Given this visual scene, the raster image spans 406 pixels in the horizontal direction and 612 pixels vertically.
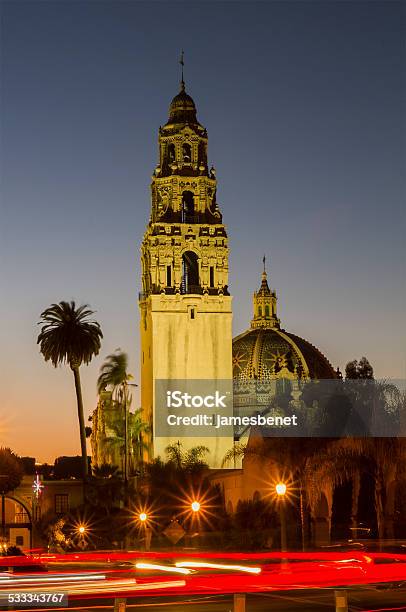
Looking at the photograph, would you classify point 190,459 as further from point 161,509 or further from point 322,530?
point 322,530

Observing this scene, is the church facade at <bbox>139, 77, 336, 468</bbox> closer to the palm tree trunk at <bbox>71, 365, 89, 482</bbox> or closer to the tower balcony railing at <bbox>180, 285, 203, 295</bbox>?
the tower balcony railing at <bbox>180, 285, 203, 295</bbox>

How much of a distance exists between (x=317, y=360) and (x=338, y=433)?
4045 inches

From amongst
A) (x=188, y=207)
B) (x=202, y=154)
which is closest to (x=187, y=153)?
(x=202, y=154)

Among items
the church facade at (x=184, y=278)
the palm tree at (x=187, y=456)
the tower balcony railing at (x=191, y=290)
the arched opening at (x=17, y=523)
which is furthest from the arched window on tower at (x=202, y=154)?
the arched opening at (x=17, y=523)

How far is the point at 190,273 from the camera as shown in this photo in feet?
340

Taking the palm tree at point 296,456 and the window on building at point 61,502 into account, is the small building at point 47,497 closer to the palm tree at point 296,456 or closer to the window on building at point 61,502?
the window on building at point 61,502

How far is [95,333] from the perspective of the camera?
75.6m

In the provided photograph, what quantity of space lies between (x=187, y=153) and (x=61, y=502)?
38.3 m

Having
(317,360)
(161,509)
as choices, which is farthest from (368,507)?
(317,360)

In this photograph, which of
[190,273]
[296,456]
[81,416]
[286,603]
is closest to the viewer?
[286,603]

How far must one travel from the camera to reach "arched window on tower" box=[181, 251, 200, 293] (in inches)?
4013

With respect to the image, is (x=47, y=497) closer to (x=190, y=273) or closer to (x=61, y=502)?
(x=61, y=502)

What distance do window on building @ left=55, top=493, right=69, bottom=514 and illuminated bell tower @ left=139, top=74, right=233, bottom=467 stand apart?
18.6 metres

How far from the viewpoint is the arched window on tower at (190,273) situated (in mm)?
101938
